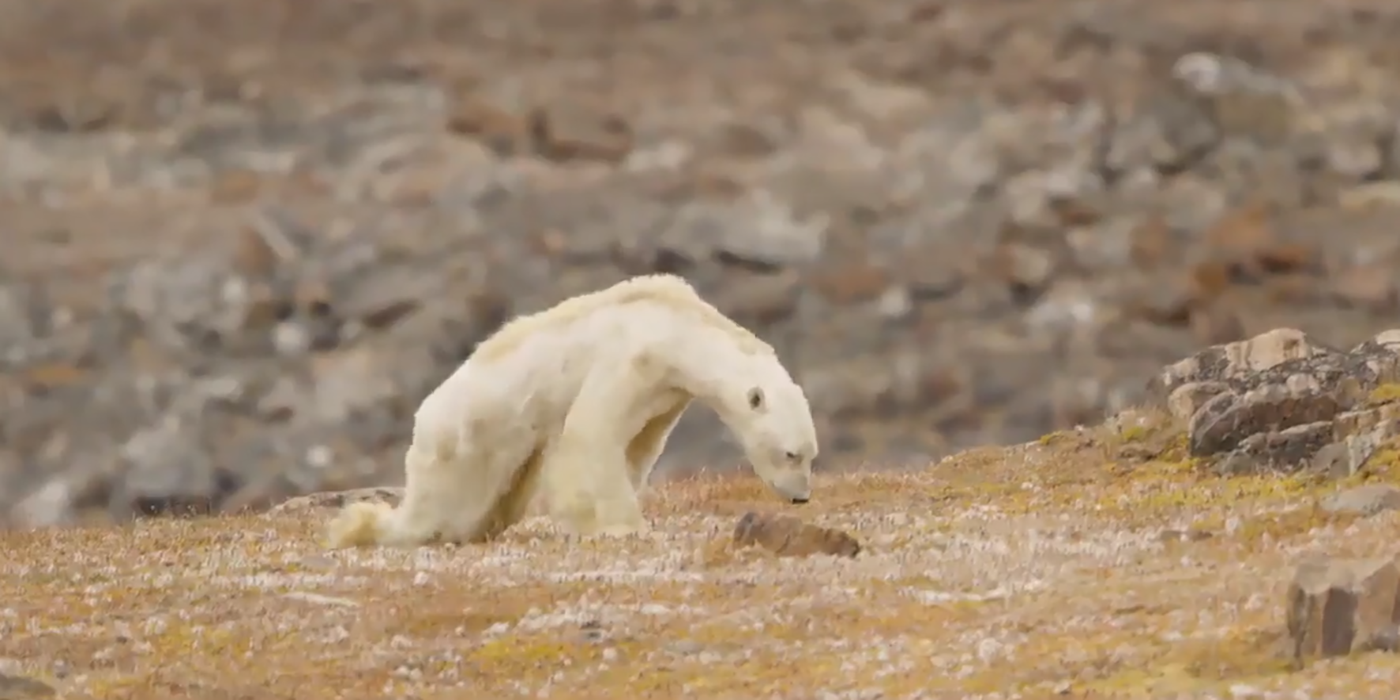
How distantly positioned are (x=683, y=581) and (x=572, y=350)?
4.63 meters

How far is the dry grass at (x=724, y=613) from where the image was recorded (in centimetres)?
974

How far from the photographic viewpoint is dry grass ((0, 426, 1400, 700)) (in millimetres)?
9742

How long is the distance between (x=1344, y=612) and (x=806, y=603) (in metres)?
3.80

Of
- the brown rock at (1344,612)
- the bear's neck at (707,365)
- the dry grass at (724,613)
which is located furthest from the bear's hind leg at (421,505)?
the brown rock at (1344,612)

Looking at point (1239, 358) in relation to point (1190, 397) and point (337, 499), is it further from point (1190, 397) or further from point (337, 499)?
point (337, 499)

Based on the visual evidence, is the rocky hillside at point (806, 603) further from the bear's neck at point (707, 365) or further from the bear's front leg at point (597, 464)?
the bear's neck at point (707, 365)

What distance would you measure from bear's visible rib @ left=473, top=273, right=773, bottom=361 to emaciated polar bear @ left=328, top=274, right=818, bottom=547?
1 centimetres

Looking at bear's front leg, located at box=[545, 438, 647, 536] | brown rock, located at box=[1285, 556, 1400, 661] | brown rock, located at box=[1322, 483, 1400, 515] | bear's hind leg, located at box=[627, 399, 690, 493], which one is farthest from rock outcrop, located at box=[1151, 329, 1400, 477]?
brown rock, located at box=[1285, 556, 1400, 661]

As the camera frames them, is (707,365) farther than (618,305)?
No

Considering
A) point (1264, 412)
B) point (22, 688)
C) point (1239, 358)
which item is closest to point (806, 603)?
point (22, 688)

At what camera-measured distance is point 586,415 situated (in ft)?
55.8

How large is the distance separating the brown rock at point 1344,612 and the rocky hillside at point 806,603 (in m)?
0.01

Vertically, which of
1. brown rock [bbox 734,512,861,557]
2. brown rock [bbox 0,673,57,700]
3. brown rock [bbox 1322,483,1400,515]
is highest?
brown rock [bbox 1322,483,1400,515]

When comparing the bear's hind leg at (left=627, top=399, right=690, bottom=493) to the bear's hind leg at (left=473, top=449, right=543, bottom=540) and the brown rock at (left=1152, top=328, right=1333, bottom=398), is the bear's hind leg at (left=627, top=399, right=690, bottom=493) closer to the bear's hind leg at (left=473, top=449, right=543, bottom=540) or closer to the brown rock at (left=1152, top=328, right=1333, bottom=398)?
the bear's hind leg at (left=473, top=449, right=543, bottom=540)
